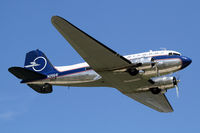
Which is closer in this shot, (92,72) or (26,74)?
(92,72)

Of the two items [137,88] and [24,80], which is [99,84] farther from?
[24,80]

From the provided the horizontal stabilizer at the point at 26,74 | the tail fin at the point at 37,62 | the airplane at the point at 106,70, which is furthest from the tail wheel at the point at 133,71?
the tail fin at the point at 37,62

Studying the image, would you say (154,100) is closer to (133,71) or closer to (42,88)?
(133,71)

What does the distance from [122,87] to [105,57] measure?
4923 mm

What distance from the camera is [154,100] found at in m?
30.8

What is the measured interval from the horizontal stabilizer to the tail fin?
116 centimetres

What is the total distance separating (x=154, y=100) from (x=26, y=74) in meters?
11.8

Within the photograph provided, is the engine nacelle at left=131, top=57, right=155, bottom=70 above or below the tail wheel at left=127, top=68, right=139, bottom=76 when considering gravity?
above

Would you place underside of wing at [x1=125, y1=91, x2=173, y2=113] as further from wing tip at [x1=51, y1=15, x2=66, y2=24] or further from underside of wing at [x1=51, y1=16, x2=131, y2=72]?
wing tip at [x1=51, y1=15, x2=66, y2=24]

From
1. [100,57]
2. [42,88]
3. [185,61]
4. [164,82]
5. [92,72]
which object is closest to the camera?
[100,57]

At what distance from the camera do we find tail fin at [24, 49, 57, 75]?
98.6 ft

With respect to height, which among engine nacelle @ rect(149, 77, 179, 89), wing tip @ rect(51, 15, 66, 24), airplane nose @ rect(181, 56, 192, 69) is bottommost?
engine nacelle @ rect(149, 77, 179, 89)

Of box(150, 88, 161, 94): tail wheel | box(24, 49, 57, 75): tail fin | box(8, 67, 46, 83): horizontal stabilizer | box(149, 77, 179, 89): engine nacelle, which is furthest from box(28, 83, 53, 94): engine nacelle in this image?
box(150, 88, 161, 94): tail wheel

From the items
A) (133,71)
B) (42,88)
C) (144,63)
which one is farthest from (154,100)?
(42,88)
